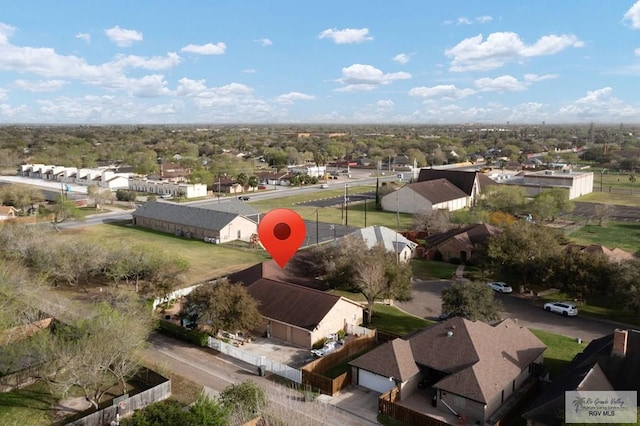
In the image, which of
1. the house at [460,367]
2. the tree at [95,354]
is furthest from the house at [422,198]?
the tree at [95,354]

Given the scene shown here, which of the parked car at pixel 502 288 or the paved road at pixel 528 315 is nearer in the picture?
the paved road at pixel 528 315

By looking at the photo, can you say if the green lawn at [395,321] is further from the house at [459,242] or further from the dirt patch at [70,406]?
the dirt patch at [70,406]

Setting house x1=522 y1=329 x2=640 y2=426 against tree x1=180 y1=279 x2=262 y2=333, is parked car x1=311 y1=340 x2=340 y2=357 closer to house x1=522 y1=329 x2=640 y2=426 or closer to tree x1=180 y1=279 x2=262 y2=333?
tree x1=180 y1=279 x2=262 y2=333

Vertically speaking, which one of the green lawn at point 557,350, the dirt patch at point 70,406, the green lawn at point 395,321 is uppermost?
the green lawn at point 557,350

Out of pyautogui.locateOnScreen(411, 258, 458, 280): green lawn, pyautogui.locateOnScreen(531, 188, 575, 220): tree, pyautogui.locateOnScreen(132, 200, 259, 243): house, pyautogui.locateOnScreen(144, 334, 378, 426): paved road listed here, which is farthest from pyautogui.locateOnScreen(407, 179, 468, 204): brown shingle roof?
pyautogui.locateOnScreen(144, 334, 378, 426): paved road

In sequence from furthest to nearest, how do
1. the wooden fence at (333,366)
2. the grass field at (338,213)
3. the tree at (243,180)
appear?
the tree at (243,180) → the grass field at (338,213) → the wooden fence at (333,366)

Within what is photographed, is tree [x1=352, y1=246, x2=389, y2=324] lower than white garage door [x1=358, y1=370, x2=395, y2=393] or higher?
higher

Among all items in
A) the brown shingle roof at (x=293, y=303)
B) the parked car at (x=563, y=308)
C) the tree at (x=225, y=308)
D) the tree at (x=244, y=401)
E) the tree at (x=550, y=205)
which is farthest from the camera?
the tree at (x=550, y=205)

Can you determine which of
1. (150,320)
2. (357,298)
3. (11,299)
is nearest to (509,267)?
(357,298)

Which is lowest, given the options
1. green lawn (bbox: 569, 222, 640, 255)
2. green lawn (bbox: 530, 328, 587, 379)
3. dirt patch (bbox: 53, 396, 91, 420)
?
dirt patch (bbox: 53, 396, 91, 420)
